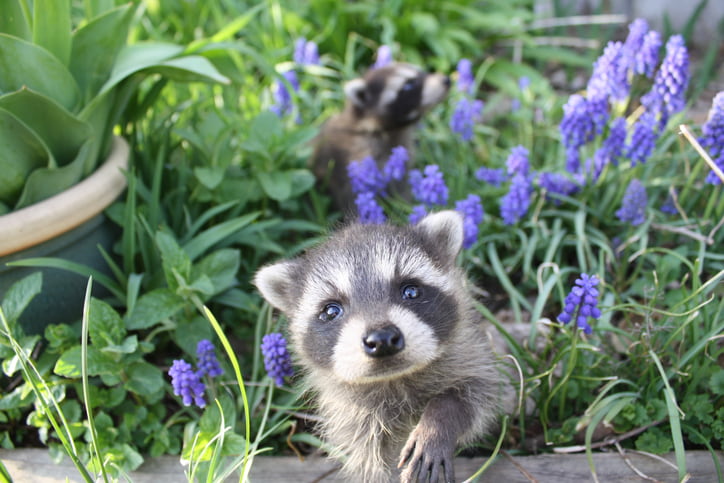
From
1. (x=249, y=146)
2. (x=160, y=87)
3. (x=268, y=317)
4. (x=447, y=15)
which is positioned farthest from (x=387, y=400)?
(x=447, y=15)

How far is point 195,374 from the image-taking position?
3.05 metres

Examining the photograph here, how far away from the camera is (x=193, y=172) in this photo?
4.22 metres

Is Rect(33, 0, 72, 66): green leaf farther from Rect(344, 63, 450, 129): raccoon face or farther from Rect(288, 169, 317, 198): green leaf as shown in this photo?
Rect(344, 63, 450, 129): raccoon face

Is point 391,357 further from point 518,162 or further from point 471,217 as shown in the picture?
point 518,162

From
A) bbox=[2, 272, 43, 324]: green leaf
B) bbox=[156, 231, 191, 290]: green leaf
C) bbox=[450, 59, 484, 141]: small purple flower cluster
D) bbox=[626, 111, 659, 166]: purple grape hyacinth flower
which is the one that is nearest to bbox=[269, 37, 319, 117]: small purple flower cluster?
bbox=[450, 59, 484, 141]: small purple flower cluster

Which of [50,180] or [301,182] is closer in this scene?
[50,180]

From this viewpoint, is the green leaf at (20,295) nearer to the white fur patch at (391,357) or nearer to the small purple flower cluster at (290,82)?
the white fur patch at (391,357)

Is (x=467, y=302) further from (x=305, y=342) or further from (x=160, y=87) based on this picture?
(x=160, y=87)

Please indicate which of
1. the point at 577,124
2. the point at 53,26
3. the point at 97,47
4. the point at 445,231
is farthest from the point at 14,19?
the point at 577,124

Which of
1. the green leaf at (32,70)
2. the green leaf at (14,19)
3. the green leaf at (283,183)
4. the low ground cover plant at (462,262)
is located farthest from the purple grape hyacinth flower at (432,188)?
the green leaf at (14,19)

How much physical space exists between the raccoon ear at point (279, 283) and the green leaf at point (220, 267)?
0.53 m

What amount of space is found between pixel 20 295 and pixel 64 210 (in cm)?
48

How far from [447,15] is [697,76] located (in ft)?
7.98

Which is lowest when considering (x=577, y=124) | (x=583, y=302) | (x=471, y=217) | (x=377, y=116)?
(x=377, y=116)
